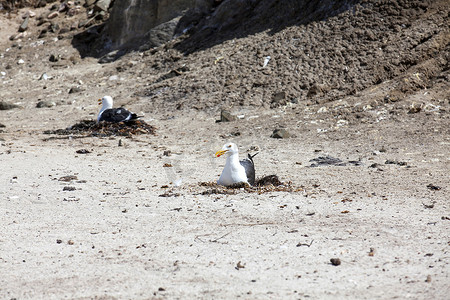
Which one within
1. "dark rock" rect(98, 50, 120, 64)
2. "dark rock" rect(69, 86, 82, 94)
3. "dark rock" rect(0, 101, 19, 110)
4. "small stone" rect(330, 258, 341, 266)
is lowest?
"small stone" rect(330, 258, 341, 266)

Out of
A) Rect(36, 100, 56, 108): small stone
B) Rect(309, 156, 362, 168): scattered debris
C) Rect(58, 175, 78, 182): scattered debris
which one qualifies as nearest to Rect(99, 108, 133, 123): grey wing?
Rect(36, 100, 56, 108): small stone

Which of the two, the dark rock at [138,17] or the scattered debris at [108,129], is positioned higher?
the dark rock at [138,17]

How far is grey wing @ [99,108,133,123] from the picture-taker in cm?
1208

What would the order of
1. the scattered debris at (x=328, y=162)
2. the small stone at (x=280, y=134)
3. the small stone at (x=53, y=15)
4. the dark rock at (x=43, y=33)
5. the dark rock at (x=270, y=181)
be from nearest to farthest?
the dark rock at (x=270, y=181) < the scattered debris at (x=328, y=162) < the small stone at (x=280, y=134) < the dark rock at (x=43, y=33) < the small stone at (x=53, y=15)

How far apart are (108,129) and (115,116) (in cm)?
45

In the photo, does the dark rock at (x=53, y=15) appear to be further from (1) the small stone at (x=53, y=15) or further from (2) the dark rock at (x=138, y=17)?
(2) the dark rock at (x=138, y=17)

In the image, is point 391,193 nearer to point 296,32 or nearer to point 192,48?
point 296,32

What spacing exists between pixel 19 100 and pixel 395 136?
1139 cm

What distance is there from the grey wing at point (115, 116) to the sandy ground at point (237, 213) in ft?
3.00

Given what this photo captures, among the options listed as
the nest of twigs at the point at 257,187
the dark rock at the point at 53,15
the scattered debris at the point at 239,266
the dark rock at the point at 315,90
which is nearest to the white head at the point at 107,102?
the dark rock at the point at 315,90

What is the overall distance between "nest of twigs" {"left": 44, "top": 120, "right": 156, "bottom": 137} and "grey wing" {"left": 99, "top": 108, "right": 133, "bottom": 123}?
0.39 ft

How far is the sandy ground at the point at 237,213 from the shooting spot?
4.09m

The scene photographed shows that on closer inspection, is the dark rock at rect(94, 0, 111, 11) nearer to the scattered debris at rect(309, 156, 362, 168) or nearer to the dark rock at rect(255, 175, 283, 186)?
the scattered debris at rect(309, 156, 362, 168)

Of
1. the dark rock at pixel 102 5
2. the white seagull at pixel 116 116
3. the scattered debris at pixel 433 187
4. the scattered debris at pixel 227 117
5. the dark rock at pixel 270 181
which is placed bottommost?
the scattered debris at pixel 433 187
